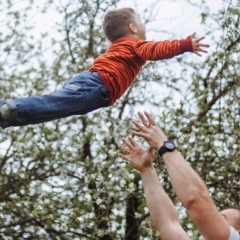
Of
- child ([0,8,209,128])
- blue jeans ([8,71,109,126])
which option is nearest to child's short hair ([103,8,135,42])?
child ([0,8,209,128])

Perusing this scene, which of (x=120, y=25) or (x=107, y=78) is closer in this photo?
(x=107, y=78)

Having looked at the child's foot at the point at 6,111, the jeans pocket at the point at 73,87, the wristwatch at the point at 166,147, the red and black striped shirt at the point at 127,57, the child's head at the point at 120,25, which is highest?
the child's head at the point at 120,25

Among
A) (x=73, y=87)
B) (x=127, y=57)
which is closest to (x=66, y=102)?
(x=73, y=87)

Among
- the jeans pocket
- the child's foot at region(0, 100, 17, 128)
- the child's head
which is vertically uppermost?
the child's head

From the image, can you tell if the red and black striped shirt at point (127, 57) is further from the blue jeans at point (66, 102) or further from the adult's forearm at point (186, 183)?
the adult's forearm at point (186, 183)

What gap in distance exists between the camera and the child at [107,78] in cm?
457

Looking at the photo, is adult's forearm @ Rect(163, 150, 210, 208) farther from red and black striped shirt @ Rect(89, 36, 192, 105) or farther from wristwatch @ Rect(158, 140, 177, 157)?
red and black striped shirt @ Rect(89, 36, 192, 105)

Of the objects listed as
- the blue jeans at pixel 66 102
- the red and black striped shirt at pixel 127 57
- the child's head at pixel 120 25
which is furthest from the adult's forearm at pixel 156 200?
the child's head at pixel 120 25

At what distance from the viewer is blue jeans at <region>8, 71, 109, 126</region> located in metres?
4.56

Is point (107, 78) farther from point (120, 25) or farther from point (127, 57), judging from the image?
point (120, 25)

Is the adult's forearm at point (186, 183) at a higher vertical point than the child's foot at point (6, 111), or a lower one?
lower

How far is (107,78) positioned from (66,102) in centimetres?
43

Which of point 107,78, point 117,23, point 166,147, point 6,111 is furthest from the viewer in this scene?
point 117,23

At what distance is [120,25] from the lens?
544 cm
